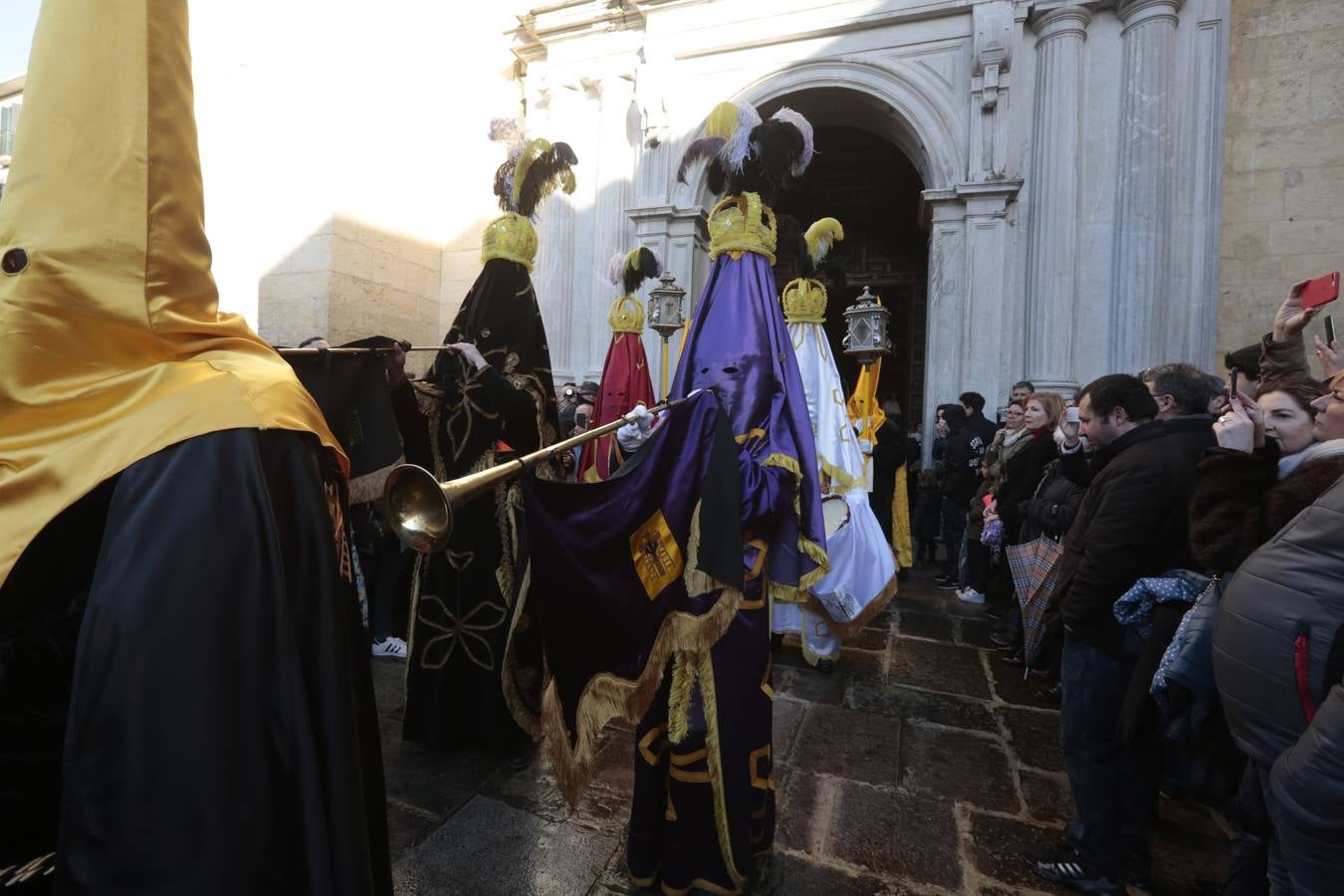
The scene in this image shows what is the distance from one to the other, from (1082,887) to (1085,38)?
8570mm

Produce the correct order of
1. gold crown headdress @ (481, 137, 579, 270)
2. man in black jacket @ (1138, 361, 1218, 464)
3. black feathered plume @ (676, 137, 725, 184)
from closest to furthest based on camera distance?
man in black jacket @ (1138, 361, 1218, 464)
black feathered plume @ (676, 137, 725, 184)
gold crown headdress @ (481, 137, 579, 270)

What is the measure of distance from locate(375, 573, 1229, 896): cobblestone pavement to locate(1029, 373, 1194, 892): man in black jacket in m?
0.26

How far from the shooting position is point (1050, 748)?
3490mm

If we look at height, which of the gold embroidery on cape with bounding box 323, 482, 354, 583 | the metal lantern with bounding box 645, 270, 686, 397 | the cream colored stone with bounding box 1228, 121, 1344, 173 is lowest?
the gold embroidery on cape with bounding box 323, 482, 354, 583

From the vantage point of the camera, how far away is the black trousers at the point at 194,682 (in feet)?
2.57

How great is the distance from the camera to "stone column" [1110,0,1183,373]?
7141 mm

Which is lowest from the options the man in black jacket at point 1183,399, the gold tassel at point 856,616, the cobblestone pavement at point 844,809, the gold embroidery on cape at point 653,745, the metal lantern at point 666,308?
the cobblestone pavement at point 844,809

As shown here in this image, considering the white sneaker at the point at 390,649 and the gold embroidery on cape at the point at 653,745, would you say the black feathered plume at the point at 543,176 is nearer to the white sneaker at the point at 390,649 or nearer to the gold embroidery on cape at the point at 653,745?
the gold embroidery on cape at the point at 653,745

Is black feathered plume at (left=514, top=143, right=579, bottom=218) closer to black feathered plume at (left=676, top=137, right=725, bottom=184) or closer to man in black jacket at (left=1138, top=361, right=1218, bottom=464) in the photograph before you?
black feathered plume at (left=676, top=137, right=725, bottom=184)

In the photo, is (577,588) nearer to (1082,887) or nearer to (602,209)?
(1082,887)

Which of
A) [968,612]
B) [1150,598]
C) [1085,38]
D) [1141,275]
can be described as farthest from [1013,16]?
[1150,598]

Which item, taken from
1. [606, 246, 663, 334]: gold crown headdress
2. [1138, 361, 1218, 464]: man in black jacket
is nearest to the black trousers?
[1138, 361, 1218, 464]: man in black jacket

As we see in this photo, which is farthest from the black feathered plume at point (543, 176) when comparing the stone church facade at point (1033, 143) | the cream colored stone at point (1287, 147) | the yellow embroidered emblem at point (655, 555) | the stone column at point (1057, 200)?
the cream colored stone at point (1287, 147)

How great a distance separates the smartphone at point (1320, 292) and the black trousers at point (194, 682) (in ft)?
9.65
